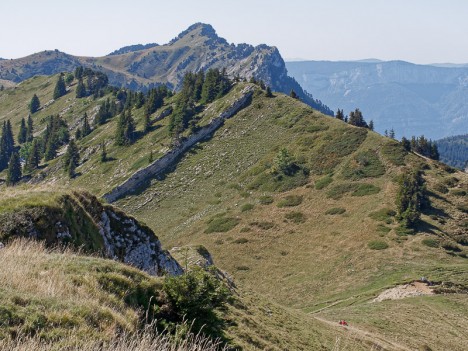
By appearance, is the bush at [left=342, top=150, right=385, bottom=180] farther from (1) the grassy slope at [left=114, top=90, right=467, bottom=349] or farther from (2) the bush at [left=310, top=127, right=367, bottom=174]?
(2) the bush at [left=310, top=127, right=367, bottom=174]

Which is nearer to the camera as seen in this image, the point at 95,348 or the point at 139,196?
the point at 95,348

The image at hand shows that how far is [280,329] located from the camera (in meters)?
21.7

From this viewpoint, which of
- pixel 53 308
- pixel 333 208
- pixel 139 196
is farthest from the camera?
pixel 139 196

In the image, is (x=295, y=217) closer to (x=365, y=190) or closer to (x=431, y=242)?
(x=365, y=190)

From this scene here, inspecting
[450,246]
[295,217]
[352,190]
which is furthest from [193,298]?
[352,190]

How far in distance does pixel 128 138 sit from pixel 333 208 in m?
70.1

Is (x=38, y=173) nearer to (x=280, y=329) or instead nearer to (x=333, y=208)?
(x=333, y=208)

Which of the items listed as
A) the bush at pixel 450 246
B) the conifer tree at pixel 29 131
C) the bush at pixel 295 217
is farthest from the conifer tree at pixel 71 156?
the bush at pixel 450 246

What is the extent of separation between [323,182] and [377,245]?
21590mm

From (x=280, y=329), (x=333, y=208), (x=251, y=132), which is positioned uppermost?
(x=251, y=132)

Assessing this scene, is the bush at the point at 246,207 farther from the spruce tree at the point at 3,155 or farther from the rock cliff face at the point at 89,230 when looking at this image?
the spruce tree at the point at 3,155

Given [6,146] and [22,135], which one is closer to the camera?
[6,146]

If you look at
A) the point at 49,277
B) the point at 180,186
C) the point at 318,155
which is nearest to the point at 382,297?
the point at 49,277

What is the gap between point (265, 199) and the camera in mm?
74250
